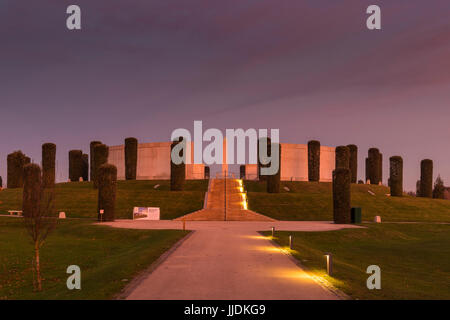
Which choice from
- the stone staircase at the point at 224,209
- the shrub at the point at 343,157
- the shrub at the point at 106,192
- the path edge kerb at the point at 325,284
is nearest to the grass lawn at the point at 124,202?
the stone staircase at the point at 224,209

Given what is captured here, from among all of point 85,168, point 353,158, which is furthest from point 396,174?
point 85,168

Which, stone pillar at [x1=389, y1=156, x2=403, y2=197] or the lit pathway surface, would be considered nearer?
the lit pathway surface

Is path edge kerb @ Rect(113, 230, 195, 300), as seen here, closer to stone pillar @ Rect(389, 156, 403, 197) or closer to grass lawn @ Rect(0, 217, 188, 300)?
grass lawn @ Rect(0, 217, 188, 300)

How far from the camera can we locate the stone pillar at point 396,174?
64.4 meters

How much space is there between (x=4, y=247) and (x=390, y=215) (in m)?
41.4

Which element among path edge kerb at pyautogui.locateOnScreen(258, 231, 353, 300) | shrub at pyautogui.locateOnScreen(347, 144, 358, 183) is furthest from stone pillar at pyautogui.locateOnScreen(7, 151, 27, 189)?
path edge kerb at pyautogui.locateOnScreen(258, 231, 353, 300)

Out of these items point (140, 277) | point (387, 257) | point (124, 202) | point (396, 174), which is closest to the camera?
point (140, 277)

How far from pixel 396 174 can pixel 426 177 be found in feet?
30.1

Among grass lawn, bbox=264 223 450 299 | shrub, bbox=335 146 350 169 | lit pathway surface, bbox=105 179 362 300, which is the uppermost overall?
shrub, bbox=335 146 350 169

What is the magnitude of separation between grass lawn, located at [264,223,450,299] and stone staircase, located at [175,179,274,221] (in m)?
14.4

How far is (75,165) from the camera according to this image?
80.2m

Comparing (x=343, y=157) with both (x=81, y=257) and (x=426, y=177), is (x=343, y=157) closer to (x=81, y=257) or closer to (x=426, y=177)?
(x=426, y=177)

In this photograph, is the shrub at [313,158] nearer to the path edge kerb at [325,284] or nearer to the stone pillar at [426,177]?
the stone pillar at [426,177]

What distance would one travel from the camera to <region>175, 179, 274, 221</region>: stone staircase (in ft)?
154
